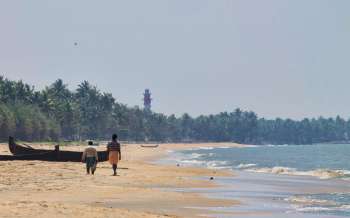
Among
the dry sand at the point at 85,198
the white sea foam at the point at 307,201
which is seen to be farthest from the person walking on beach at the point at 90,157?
the white sea foam at the point at 307,201

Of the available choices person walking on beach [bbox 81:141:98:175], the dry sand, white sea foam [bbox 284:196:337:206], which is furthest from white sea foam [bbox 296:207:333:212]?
person walking on beach [bbox 81:141:98:175]

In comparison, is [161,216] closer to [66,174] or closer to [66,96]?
[66,174]

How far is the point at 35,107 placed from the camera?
131125 mm

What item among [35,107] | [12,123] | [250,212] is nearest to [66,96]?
[35,107]

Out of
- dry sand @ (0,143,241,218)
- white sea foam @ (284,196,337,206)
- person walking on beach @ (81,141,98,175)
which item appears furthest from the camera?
person walking on beach @ (81,141,98,175)

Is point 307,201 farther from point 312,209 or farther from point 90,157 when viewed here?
point 90,157

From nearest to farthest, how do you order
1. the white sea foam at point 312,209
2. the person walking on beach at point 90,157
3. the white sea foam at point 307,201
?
the white sea foam at point 312,209
the white sea foam at point 307,201
the person walking on beach at point 90,157

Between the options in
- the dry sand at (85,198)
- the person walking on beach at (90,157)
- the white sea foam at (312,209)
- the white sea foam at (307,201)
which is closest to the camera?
the dry sand at (85,198)

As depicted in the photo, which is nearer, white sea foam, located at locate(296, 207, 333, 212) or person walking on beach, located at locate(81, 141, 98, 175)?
white sea foam, located at locate(296, 207, 333, 212)

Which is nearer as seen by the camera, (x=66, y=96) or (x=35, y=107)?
(x=35, y=107)

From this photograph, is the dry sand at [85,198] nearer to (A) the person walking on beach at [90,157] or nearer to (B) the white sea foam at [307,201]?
(A) the person walking on beach at [90,157]

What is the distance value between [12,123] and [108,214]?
328 ft

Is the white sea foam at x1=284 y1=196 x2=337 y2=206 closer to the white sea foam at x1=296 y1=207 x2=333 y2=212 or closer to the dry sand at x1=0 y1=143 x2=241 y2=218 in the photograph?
the white sea foam at x1=296 y1=207 x2=333 y2=212

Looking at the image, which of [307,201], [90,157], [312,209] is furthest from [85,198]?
[90,157]
